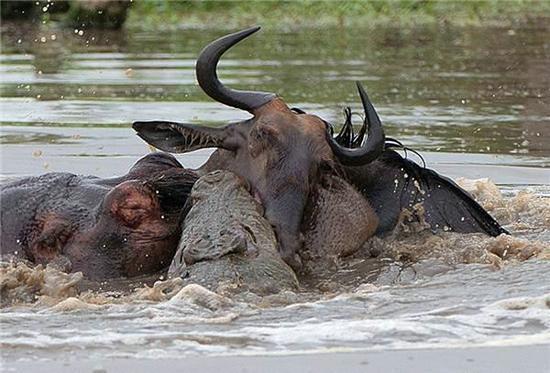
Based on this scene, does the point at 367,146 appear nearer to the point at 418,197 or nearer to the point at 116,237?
the point at 418,197

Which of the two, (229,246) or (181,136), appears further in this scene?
(181,136)

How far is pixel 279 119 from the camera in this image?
6.66m

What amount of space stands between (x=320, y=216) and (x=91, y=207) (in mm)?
1105

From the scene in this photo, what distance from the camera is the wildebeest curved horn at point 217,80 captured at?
6.55m

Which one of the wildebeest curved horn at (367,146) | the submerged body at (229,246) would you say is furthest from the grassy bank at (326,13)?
the submerged body at (229,246)

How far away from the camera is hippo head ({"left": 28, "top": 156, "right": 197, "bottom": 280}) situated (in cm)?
656

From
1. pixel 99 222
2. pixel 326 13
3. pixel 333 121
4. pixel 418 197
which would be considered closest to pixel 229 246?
pixel 99 222

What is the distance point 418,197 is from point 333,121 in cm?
469

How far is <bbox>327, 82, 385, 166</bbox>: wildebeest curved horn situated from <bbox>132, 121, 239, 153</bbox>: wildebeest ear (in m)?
0.51

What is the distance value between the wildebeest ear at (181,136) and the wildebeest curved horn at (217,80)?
5.9 inches

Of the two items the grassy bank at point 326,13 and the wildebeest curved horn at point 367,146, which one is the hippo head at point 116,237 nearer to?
the wildebeest curved horn at point 367,146

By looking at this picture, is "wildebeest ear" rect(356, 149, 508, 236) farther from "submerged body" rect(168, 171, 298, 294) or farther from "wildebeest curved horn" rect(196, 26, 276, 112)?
"submerged body" rect(168, 171, 298, 294)

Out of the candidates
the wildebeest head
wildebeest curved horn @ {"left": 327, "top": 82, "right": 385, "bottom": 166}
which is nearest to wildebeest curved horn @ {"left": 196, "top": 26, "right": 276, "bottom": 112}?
the wildebeest head

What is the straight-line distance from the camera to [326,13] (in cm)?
2862
